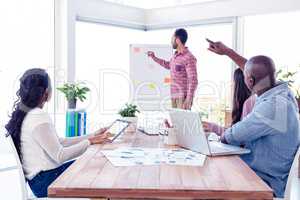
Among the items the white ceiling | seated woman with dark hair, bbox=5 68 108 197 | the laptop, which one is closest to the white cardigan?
seated woman with dark hair, bbox=5 68 108 197

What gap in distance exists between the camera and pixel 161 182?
1.36m

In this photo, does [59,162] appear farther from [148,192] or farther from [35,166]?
[148,192]

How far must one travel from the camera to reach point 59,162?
208cm

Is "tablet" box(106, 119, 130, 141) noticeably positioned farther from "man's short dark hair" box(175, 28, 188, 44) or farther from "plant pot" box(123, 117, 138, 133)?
"man's short dark hair" box(175, 28, 188, 44)

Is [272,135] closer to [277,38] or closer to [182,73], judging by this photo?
[182,73]

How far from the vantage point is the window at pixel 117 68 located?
4.70 metres

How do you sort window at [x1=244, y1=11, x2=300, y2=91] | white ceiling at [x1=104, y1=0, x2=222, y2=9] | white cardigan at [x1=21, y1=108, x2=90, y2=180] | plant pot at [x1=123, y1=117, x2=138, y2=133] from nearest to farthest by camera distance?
white cardigan at [x1=21, y1=108, x2=90, y2=180] < plant pot at [x1=123, y1=117, x2=138, y2=133] < window at [x1=244, y1=11, x2=300, y2=91] < white ceiling at [x1=104, y1=0, x2=222, y2=9]

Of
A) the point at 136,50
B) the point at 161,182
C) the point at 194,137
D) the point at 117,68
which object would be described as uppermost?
the point at 136,50

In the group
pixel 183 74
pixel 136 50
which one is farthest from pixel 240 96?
pixel 136 50

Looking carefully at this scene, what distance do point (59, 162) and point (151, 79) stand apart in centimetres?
280

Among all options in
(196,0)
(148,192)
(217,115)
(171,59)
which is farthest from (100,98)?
(148,192)

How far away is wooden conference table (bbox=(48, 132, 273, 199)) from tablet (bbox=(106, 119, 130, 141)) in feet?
2.34

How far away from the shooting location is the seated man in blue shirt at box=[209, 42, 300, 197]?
1.90 m

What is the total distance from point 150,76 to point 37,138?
2876 millimetres
